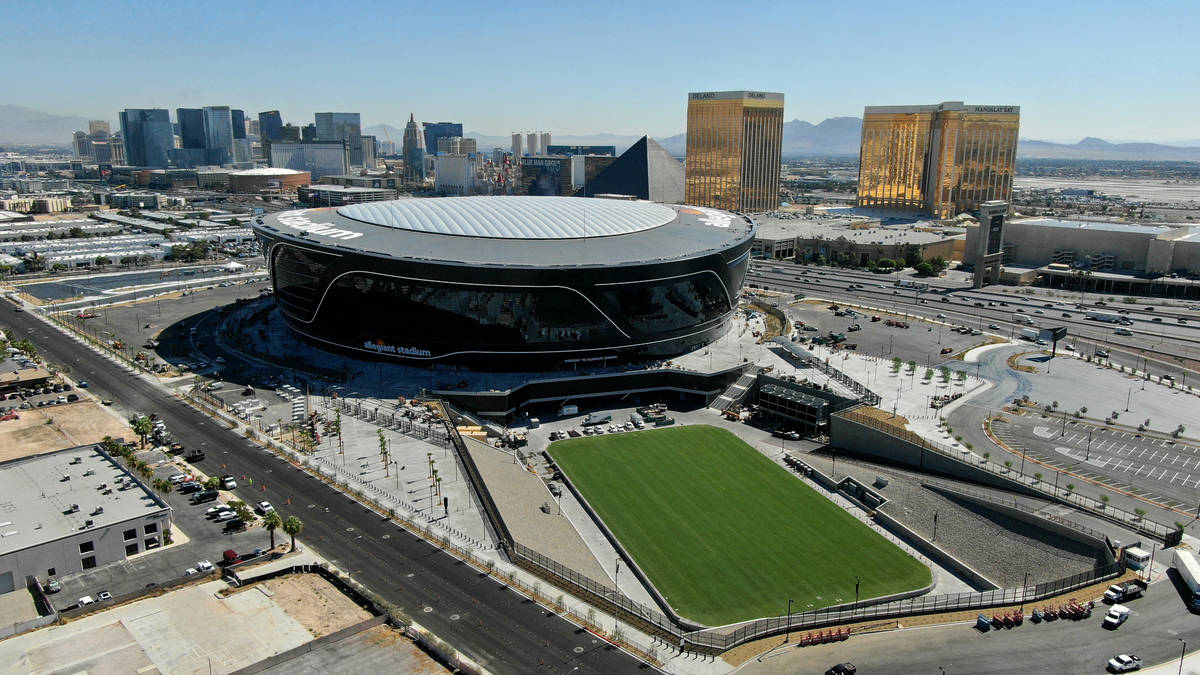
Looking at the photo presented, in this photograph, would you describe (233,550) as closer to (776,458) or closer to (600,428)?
(600,428)

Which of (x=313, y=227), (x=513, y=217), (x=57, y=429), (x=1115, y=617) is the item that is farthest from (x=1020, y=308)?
(x=57, y=429)

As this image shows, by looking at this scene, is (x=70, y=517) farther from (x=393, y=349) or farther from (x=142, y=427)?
(x=393, y=349)

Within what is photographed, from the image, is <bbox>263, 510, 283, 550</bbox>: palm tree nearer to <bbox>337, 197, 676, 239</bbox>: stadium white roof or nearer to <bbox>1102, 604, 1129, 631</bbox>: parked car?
<bbox>1102, 604, 1129, 631</bbox>: parked car

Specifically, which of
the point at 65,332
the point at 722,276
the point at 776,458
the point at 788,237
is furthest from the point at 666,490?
the point at 788,237

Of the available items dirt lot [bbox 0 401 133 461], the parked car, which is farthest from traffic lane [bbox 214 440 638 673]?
the parked car

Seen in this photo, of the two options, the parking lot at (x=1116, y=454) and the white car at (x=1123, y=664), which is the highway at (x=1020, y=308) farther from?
the white car at (x=1123, y=664)

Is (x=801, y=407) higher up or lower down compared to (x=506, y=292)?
lower down
